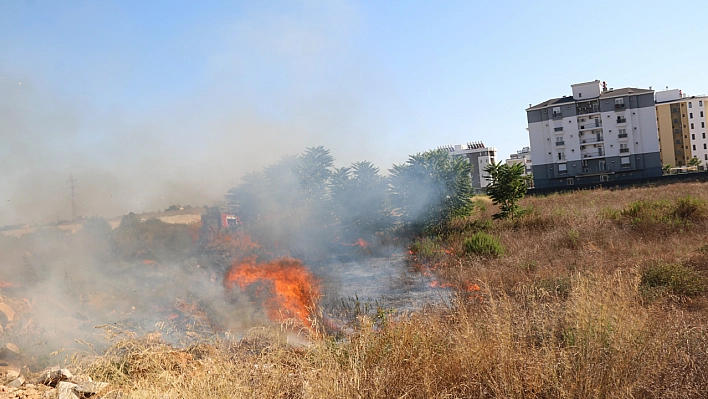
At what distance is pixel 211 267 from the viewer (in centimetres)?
1121

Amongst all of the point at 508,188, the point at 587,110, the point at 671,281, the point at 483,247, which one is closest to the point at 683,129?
the point at 587,110

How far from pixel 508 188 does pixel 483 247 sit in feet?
22.7

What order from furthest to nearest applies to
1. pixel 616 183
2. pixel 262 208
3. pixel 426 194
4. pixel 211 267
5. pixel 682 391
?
pixel 616 183 < pixel 426 194 < pixel 262 208 < pixel 211 267 < pixel 682 391

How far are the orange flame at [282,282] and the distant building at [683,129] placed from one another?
208ft

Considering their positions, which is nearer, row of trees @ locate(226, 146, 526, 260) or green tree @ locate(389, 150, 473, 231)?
row of trees @ locate(226, 146, 526, 260)

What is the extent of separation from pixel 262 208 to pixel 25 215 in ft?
22.5

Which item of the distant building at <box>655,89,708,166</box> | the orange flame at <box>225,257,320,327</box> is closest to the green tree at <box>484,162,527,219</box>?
the orange flame at <box>225,257,320,327</box>

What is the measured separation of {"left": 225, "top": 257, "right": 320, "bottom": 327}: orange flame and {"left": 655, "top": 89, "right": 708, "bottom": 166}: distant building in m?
63.5

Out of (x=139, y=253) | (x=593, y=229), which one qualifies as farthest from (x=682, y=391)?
(x=593, y=229)

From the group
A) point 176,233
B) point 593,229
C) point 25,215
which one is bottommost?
point 593,229

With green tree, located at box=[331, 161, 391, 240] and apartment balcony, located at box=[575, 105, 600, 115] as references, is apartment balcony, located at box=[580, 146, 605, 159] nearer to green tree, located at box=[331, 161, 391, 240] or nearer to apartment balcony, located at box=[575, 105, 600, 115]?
apartment balcony, located at box=[575, 105, 600, 115]

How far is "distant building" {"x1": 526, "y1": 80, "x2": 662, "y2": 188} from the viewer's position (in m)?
47.0

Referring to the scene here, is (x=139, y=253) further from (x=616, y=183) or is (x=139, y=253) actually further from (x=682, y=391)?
(x=616, y=183)

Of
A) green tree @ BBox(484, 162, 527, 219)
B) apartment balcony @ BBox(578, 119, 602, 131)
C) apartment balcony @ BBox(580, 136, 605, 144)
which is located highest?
apartment balcony @ BBox(578, 119, 602, 131)
